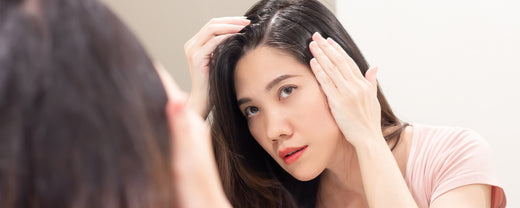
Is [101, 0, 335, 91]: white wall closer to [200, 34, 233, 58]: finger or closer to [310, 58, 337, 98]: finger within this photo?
[200, 34, 233, 58]: finger

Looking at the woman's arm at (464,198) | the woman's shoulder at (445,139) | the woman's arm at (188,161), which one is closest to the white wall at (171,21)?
the woman's shoulder at (445,139)

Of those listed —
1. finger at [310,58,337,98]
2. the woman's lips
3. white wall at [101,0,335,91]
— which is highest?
white wall at [101,0,335,91]

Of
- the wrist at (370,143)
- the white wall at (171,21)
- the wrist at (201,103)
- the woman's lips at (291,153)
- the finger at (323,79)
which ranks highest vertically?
the white wall at (171,21)

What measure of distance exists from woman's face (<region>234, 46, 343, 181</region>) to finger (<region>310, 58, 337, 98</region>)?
2cm

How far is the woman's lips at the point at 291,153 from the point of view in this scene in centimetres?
111

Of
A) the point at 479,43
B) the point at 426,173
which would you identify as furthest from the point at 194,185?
the point at 479,43

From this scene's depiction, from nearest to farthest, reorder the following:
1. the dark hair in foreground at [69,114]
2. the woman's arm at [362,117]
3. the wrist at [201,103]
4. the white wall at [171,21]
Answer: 1. the dark hair in foreground at [69,114]
2. the woman's arm at [362,117]
3. the wrist at [201,103]
4. the white wall at [171,21]

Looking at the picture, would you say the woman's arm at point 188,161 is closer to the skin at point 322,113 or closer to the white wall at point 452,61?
the skin at point 322,113

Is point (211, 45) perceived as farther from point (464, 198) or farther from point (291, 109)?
point (464, 198)

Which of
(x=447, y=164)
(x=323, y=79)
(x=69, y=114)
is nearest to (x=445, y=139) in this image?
(x=447, y=164)

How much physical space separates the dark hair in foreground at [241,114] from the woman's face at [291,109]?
1.4 inches

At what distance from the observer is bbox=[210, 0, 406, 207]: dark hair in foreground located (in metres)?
1.16

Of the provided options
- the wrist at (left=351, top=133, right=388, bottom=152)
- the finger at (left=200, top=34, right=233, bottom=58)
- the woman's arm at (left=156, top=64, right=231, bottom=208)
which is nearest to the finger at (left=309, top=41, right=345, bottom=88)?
the wrist at (left=351, top=133, right=388, bottom=152)

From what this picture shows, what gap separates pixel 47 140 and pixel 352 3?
69.3 inches
